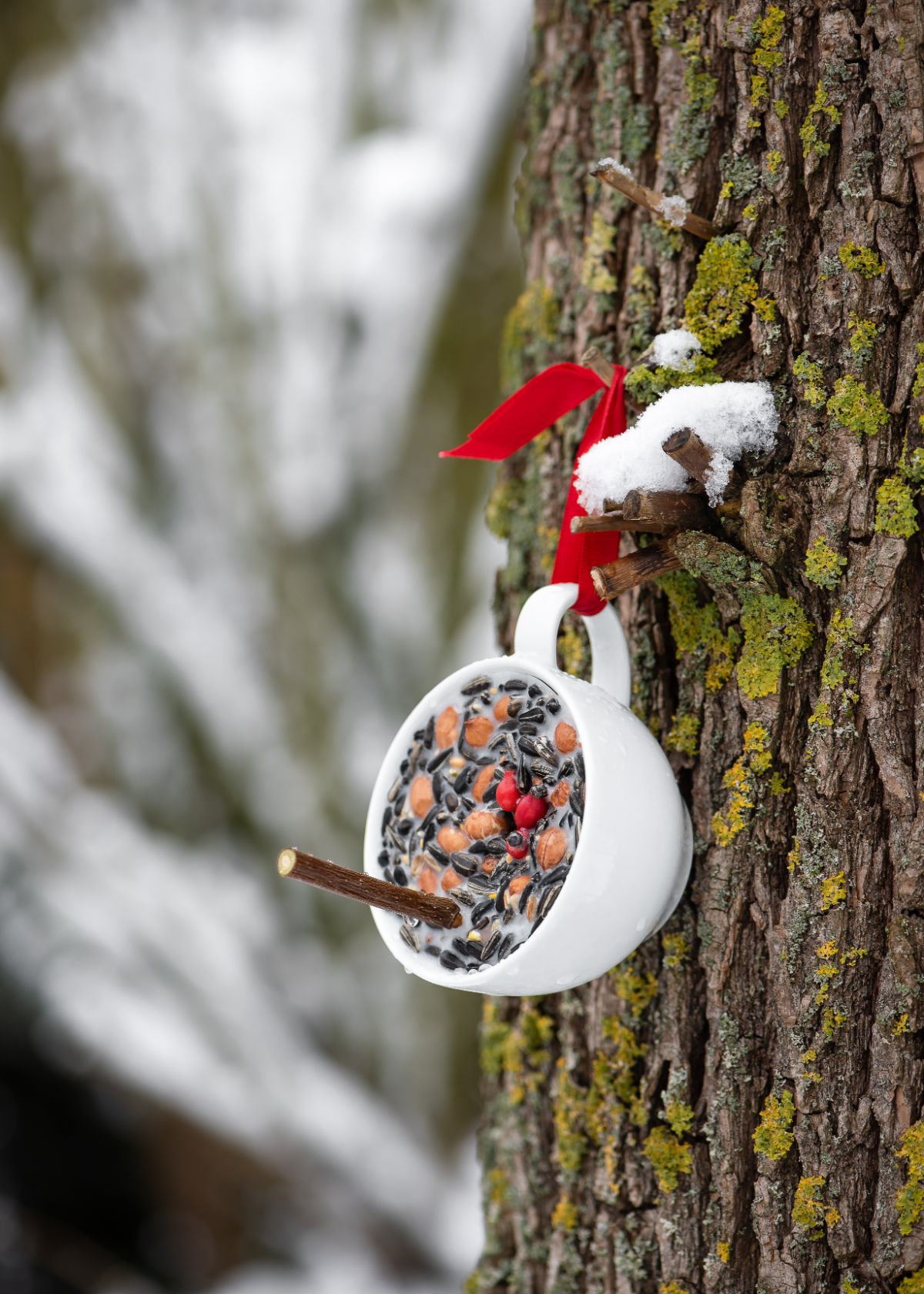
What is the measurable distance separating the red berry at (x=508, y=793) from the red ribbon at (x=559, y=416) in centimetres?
12

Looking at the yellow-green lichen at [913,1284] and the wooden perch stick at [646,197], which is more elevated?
the wooden perch stick at [646,197]

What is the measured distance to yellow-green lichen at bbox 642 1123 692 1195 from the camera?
63cm

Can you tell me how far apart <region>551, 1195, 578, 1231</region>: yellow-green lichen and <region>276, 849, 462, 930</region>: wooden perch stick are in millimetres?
310

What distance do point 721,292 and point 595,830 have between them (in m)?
0.37

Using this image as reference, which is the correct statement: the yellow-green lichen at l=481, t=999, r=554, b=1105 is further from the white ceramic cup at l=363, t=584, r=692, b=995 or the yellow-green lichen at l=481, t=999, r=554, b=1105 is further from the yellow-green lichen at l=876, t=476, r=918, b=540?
the yellow-green lichen at l=876, t=476, r=918, b=540

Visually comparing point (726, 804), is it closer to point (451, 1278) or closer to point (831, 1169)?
point (831, 1169)

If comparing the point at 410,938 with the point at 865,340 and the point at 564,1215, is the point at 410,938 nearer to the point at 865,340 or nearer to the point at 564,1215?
the point at 564,1215

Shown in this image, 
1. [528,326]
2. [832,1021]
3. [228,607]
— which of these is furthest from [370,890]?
[228,607]

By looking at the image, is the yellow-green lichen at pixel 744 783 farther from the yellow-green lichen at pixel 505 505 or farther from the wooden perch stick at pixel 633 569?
the yellow-green lichen at pixel 505 505

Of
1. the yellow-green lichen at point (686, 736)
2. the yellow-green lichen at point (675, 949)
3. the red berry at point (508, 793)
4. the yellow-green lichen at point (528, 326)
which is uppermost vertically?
the yellow-green lichen at point (528, 326)

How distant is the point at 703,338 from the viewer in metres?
0.61

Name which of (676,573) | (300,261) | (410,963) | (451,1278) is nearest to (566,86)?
(676,573)

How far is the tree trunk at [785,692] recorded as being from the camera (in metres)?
0.56

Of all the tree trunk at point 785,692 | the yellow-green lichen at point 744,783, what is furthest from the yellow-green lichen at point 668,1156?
the yellow-green lichen at point 744,783
